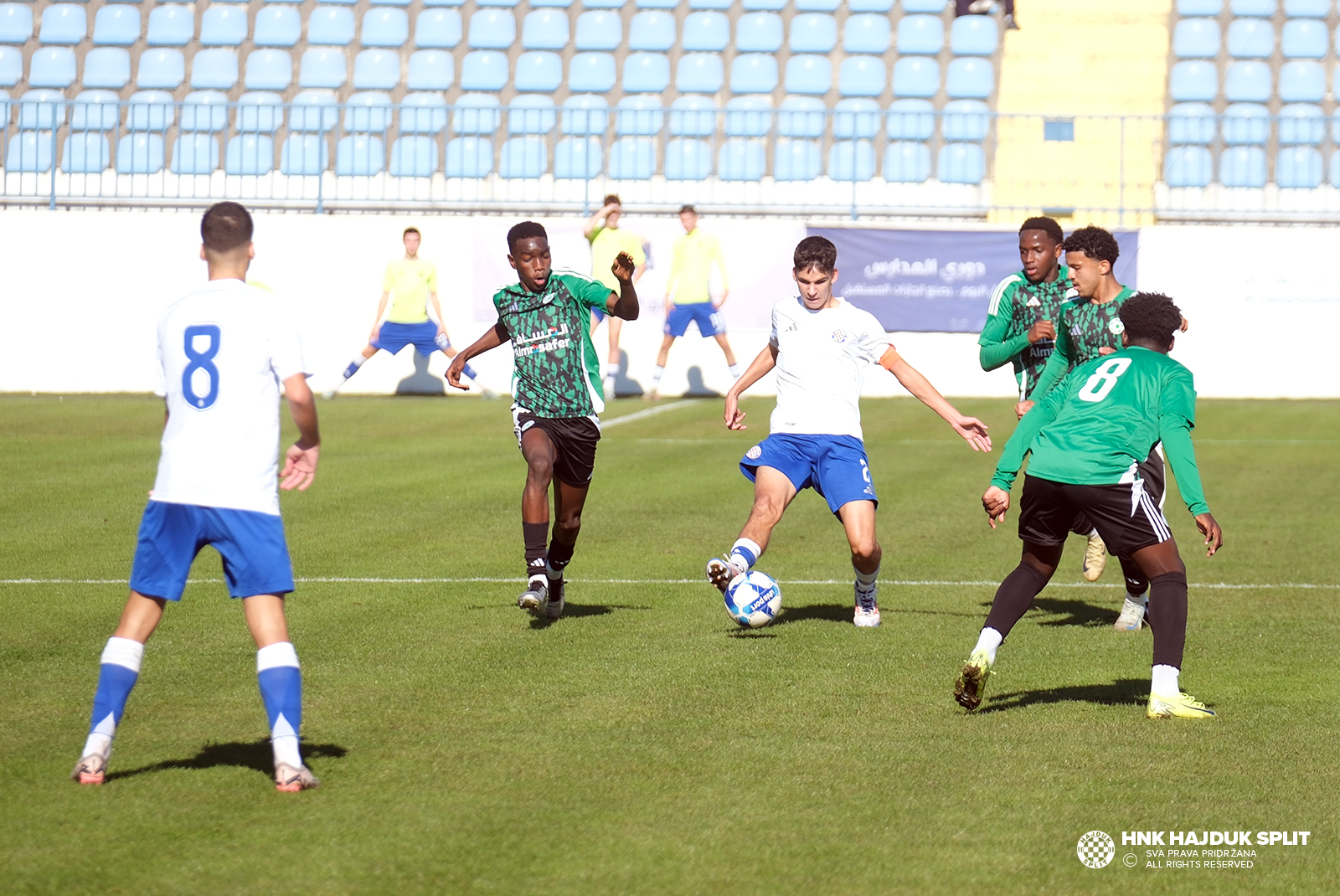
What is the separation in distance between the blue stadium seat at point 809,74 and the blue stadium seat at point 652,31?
2.28 metres

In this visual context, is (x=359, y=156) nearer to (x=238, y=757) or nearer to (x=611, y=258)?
(x=611, y=258)

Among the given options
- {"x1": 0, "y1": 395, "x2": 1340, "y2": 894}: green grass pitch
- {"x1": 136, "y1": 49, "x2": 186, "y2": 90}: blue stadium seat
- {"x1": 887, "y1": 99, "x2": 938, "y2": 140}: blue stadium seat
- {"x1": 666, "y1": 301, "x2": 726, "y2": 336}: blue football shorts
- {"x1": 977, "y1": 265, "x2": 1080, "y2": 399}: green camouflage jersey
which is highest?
{"x1": 136, "y1": 49, "x2": 186, "y2": 90}: blue stadium seat

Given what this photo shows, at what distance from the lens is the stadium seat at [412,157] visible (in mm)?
25062

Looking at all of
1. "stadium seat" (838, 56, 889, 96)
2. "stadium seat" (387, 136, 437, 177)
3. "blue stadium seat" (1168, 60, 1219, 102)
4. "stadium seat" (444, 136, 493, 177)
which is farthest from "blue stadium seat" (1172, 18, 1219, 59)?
"stadium seat" (387, 136, 437, 177)

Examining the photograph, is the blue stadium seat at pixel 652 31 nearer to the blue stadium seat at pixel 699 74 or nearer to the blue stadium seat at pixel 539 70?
the blue stadium seat at pixel 699 74

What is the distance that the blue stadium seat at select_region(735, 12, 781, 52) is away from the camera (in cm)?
2903

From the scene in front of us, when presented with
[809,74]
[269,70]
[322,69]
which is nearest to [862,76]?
[809,74]

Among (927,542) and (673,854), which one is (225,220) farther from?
(927,542)

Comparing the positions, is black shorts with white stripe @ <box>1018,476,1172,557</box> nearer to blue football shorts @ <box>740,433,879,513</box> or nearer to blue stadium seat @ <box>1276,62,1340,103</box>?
blue football shorts @ <box>740,433,879,513</box>

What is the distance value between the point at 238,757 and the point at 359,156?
68.0 feet

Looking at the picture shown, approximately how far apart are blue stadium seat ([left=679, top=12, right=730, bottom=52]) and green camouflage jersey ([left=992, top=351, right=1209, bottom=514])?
77.4 feet

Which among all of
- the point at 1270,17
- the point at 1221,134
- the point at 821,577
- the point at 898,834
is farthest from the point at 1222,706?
the point at 1270,17

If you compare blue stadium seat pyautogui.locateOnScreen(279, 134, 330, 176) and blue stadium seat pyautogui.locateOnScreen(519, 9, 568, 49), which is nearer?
blue stadium seat pyautogui.locateOnScreen(279, 134, 330, 176)

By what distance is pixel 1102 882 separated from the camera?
4363mm
